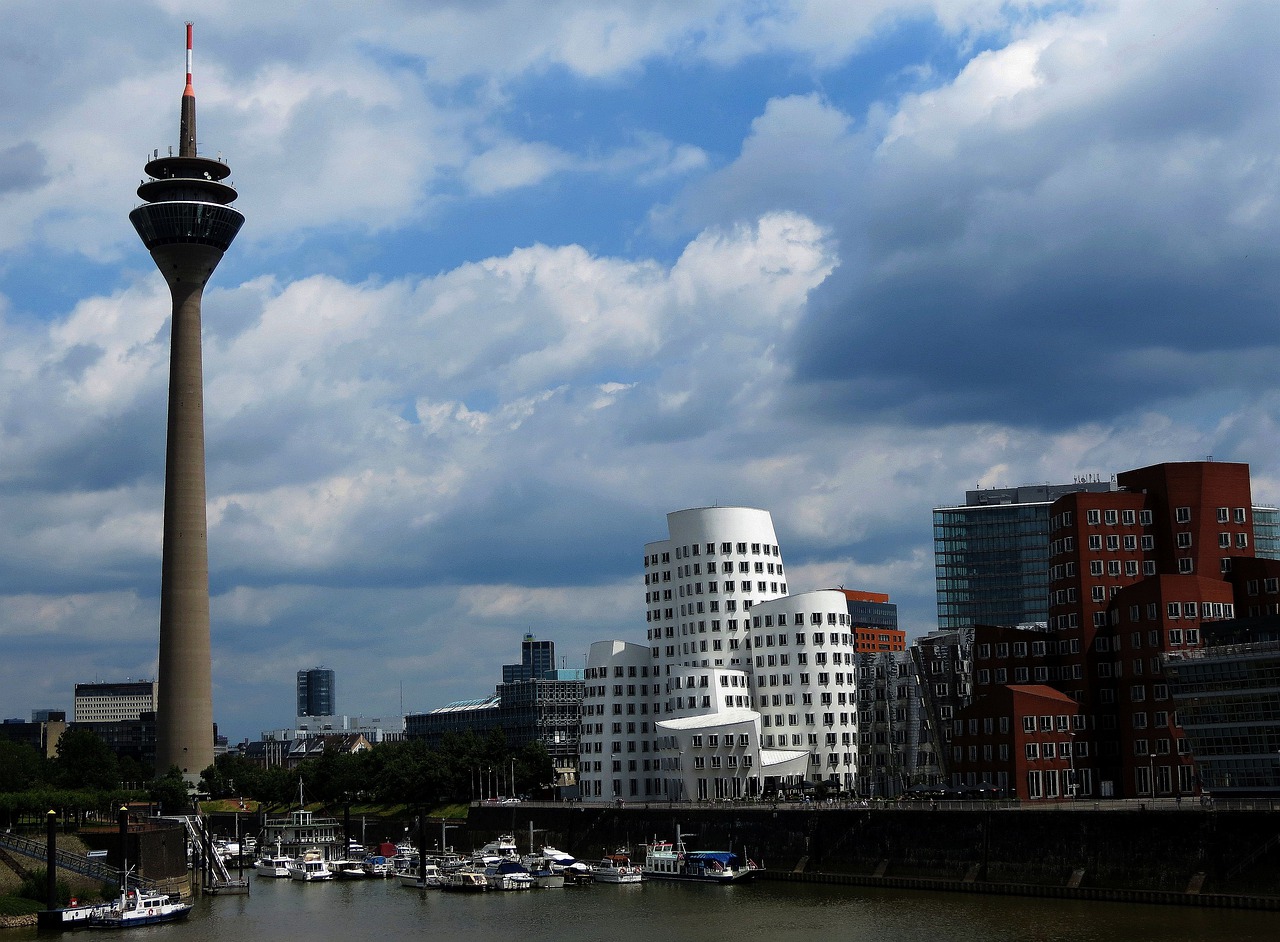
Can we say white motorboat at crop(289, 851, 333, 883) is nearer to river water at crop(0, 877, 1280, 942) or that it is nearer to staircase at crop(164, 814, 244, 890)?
staircase at crop(164, 814, 244, 890)

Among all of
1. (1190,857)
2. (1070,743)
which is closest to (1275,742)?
(1190,857)

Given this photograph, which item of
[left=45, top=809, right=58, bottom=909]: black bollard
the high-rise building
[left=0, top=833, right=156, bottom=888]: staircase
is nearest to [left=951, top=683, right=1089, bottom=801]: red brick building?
the high-rise building

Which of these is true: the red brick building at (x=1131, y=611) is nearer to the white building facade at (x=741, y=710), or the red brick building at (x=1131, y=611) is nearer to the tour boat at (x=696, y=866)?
the tour boat at (x=696, y=866)

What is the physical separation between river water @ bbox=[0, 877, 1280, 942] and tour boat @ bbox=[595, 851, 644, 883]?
1702 mm

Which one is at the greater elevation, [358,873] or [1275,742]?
[1275,742]

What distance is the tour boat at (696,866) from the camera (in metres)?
134

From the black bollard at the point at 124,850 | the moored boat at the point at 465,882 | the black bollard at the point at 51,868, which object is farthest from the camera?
the moored boat at the point at 465,882

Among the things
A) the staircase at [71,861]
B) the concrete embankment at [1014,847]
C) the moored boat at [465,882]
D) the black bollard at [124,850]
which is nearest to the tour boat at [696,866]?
the concrete embankment at [1014,847]

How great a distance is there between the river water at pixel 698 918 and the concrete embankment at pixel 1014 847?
7.84 ft

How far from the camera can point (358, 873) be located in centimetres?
16025

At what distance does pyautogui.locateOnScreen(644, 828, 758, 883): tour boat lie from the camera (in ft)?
438

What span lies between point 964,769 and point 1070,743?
1050 cm

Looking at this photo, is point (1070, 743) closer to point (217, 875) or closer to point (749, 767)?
point (749, 767)

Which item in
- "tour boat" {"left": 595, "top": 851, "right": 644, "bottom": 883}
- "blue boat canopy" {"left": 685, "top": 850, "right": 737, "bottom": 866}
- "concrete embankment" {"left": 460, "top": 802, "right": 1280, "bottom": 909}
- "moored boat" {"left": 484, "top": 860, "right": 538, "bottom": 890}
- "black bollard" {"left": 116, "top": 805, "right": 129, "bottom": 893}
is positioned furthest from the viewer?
"tour boat" {"left": 595, "top": 851, "right": 644, "bottom": 883}
